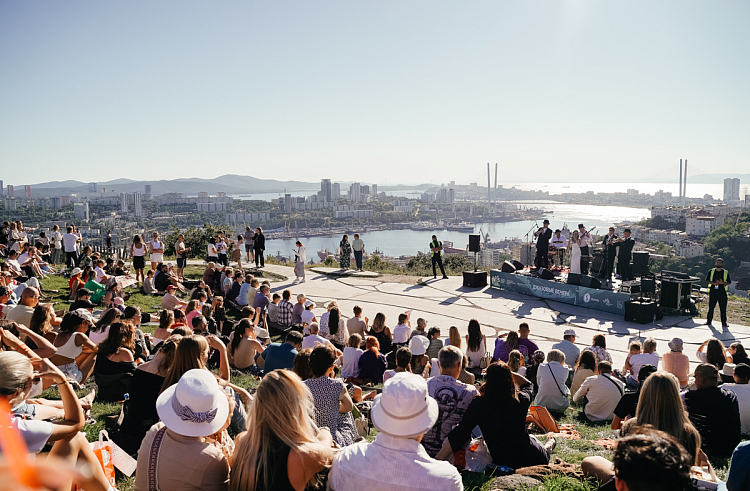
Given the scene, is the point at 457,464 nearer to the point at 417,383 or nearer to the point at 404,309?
the point at 417,383

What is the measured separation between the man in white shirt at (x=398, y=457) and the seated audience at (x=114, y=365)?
12.7 feet

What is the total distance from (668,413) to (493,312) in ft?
31.4

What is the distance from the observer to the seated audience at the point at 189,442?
8.84 feet

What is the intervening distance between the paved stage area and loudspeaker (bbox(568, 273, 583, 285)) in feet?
2.37

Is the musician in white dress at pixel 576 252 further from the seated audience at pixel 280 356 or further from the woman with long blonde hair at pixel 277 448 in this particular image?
the woman with long blonde hair at pixel 277 448

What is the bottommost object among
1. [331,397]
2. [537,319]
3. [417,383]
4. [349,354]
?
[537,319]

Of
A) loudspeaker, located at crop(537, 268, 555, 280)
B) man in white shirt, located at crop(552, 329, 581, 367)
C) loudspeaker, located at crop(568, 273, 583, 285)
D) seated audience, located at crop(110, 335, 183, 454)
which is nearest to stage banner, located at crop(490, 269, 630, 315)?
loudspeaker, located at crop(568, 273, 583, 285)

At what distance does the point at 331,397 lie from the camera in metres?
3.98

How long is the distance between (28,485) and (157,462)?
193cm

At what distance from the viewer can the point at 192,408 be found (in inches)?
106

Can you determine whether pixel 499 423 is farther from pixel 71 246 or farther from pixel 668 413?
pixel 71 246

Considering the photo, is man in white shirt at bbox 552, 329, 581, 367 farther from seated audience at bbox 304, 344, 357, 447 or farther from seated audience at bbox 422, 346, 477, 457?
seated audience at bbox 304, 344, 357, 447

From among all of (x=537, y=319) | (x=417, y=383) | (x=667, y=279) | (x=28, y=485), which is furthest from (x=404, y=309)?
(x=28, y=485)

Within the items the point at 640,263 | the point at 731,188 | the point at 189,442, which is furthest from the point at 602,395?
the point at 731,188
